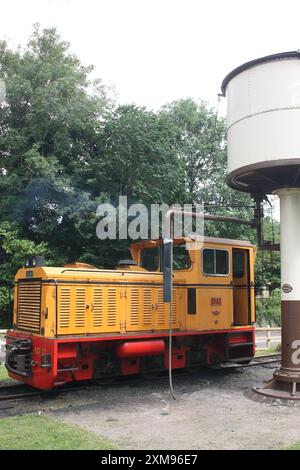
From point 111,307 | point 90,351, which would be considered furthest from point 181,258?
point 90,351

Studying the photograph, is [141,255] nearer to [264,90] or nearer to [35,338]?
[35,338]

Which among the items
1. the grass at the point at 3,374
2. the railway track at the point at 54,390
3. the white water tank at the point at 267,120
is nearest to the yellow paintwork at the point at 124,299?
the railway track at the point at 54,390

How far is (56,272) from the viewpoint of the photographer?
878 centimetres

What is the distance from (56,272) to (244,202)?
20.7m

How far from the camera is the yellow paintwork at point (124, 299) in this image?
28.6 feet

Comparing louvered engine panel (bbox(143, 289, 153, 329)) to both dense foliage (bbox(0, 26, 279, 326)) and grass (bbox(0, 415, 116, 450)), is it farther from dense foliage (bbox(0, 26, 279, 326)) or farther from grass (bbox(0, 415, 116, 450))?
dense foliage (bbox(0, 26, 279, 326))

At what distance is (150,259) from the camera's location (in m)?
11.6

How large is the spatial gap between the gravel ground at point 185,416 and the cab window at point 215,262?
2398mm

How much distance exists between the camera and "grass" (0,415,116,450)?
5977 mm

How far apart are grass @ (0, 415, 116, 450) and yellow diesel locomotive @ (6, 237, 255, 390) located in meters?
1.23

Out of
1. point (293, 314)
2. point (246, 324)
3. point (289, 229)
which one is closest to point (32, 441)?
point (293, 314)

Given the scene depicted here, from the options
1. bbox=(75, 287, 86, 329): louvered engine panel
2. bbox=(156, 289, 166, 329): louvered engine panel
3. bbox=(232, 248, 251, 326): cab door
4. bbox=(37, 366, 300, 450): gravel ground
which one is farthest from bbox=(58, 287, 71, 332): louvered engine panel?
bbox=(232, 248, 251, 326): cab door

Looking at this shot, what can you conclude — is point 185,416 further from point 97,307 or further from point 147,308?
point 147,308
